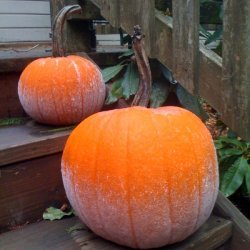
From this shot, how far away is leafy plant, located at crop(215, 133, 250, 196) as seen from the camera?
1.40 meters

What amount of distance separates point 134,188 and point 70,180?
0.56 feet

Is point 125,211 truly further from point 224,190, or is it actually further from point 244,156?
point 244,156

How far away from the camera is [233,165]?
1.47 metres

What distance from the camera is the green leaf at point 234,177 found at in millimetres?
1383

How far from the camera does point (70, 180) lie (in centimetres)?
85

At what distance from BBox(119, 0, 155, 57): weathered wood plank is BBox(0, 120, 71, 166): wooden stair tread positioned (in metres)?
0.45

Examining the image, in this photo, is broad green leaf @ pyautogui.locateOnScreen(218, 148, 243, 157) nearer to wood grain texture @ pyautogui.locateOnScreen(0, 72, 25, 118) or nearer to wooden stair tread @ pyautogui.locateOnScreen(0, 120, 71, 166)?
wooden stair tread @ pyautogui.locateOnScreen(0, 120, 71, 166)

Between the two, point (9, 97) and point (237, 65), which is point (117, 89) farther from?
point (237, 65)

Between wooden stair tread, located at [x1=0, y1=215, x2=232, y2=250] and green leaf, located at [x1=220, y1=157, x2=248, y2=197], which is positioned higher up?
wooden stair tread, located at [x1=0, y1=215, x2=232, y2=250]

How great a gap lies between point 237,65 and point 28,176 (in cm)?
70

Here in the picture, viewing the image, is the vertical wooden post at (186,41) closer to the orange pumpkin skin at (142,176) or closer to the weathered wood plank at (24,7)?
the orange pumpkin skin at (142,176)

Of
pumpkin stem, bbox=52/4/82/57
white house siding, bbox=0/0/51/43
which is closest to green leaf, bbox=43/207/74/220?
pumpkin stem, bbox=52/4/82/57

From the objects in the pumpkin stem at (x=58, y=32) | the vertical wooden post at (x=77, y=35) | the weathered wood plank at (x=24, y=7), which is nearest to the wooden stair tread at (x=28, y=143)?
the pumpkin stem at (x=58, y=32)

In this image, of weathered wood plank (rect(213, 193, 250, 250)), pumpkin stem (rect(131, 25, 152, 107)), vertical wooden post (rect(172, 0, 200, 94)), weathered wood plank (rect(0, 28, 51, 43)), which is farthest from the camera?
weathered wood plank (rect(0, 28, 51, 43))
